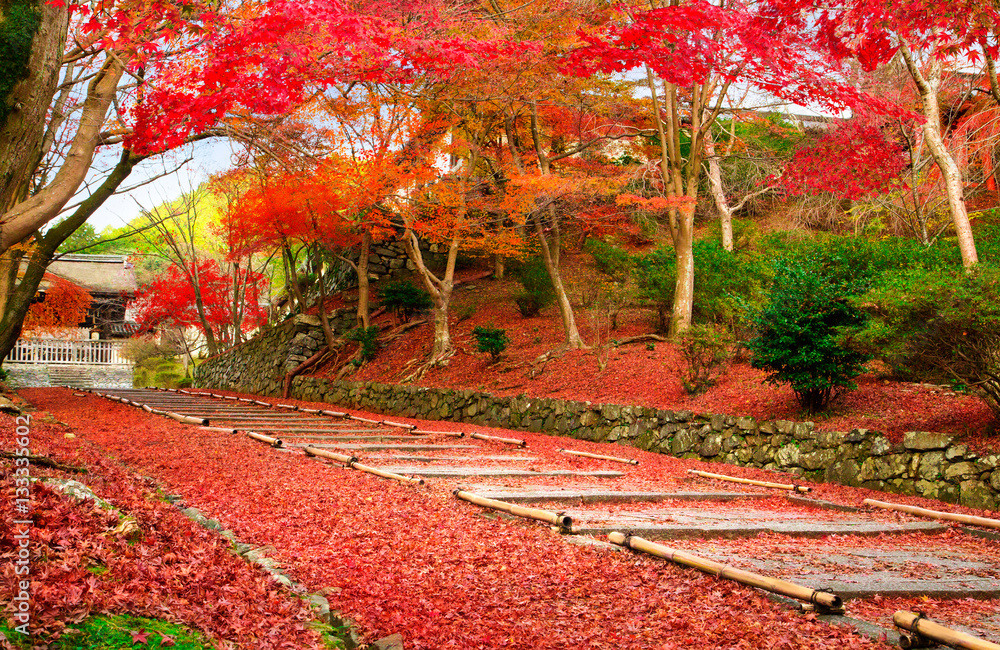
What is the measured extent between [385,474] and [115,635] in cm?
373

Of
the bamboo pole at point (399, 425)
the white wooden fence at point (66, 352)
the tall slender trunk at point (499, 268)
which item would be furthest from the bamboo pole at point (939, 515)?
the white wooden fence at point (66, 352)

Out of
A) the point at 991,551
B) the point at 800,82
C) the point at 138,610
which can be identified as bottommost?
the point at 991,551

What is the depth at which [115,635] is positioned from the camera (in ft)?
8.15

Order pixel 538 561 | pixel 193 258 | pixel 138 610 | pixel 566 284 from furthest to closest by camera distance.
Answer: pixel 193 258 < pixel 566 284 < pixel 538 561 < pixel 138 610

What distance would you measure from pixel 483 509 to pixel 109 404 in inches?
424

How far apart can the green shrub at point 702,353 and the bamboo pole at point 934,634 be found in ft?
22.4

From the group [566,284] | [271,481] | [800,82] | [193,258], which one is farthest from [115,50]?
[193,258]

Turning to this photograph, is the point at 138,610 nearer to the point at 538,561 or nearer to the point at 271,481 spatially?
the point at 538,561

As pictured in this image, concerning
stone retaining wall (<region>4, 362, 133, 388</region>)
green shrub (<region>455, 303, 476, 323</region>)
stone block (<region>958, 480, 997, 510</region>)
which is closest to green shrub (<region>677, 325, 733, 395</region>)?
stone block (<region>958, 480, 997, 510</region>)

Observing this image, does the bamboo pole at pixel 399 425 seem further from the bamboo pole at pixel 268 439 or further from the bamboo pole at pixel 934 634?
the bamboo pole at pixel 934 634

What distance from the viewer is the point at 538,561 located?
3.90 m

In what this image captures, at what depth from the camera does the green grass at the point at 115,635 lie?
2334 mm

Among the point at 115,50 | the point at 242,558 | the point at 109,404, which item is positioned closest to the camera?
the point at 242,558

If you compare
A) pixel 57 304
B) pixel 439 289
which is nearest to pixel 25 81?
pixel 439 289
